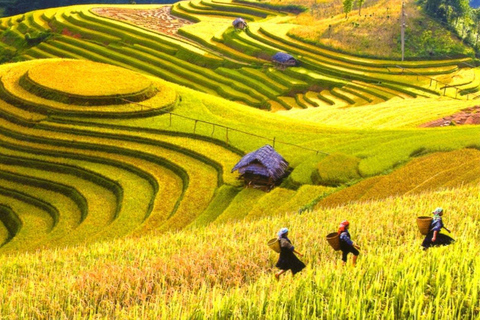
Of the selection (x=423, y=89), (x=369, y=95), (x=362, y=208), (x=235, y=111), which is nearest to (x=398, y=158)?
(x=362, y=208)

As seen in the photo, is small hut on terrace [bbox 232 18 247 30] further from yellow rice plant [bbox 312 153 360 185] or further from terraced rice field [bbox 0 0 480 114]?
yellow rice plant [bbox 312 153 360 185]

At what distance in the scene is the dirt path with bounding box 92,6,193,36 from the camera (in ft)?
241

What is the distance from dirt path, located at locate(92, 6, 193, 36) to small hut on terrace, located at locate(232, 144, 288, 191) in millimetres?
49853

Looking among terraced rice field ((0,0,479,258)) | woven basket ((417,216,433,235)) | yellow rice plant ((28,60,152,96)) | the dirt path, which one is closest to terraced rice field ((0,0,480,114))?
the dirt path

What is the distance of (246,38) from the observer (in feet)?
222

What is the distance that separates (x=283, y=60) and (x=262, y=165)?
3767 centimetres

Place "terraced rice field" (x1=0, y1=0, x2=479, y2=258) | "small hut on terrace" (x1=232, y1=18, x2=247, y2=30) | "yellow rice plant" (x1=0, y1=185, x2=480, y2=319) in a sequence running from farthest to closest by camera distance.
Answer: "small hut on terrace" (x1=232, y1=18, x2=247, y2=30)
"terraced rice field" (x1=0, y1=0, x2=479, y2=258)
"yellow rice plant" (x1=0, y1=185, x2=480, y2=319)

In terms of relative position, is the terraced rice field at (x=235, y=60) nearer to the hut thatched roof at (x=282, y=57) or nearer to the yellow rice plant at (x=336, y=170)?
the hut thatched roof at (x=282, y=57)

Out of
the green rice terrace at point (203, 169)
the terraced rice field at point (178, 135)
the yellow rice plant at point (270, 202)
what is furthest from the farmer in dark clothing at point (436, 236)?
the yellow rice plant at point (270, 202)

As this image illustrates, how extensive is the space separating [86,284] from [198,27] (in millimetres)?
68865

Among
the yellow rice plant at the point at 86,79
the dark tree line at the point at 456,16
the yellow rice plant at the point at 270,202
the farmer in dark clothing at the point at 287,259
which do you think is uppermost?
the dark tree line at the point at 456,16

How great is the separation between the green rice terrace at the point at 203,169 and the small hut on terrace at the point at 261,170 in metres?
0.42

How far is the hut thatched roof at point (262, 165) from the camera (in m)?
24.2

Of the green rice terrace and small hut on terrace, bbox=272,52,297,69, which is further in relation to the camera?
small hut on terrace, bbox=272,52,297,69
